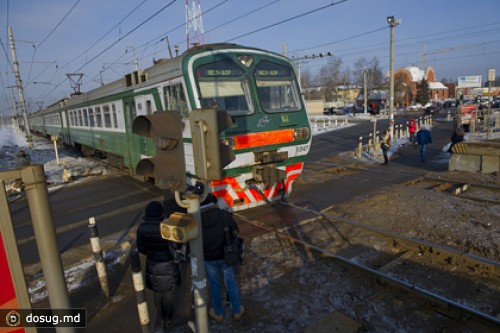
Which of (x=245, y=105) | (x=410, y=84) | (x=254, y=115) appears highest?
(x=410, y=84)

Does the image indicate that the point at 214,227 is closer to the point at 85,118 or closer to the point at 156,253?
the point at 156,253

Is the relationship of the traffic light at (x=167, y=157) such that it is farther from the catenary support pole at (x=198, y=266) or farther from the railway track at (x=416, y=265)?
the railway track at (x=416, y=265)

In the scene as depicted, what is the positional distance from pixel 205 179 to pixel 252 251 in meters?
3.45

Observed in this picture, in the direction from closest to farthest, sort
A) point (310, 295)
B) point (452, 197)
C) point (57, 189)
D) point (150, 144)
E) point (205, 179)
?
point (205, 179) < point (310, 295) < point (452, 197) < point (150, 144) < point (57, 189)

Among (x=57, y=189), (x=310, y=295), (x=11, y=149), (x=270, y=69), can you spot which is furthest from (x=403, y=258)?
(x=11, y=149)

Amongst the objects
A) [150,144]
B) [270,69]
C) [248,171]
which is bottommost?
[248,171]

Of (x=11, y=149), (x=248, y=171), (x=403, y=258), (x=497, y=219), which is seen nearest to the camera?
(x=403, y=258)

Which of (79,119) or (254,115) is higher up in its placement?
(79,119)

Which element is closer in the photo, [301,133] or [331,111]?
[301,133]

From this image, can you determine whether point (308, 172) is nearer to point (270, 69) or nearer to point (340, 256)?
point (270, 69)

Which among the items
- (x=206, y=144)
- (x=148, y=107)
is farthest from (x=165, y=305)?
(x=148, y=107)

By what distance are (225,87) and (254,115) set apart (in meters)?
0.83

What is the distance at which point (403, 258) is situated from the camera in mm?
5402

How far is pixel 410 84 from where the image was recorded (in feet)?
241
